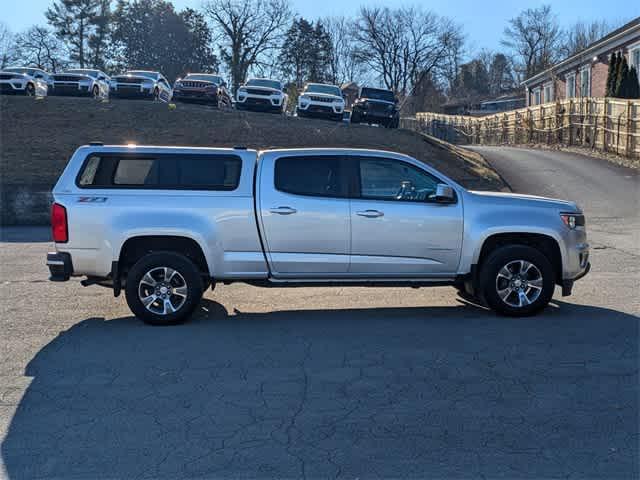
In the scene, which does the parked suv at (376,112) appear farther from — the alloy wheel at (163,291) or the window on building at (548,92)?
the window on building at (548,92)

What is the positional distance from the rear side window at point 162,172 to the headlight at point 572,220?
11.8 feet

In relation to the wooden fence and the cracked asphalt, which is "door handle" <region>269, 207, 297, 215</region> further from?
the wooden fence

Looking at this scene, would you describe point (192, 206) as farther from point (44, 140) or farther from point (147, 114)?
point (147, 114)

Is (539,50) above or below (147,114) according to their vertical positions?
above

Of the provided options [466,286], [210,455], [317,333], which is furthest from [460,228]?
[210,455]

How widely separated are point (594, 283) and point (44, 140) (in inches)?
741

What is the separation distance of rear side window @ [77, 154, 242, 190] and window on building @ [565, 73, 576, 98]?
41.6 metres

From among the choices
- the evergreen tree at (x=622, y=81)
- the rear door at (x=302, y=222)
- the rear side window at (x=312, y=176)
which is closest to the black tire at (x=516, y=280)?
the rear door at (x=302, y=222)

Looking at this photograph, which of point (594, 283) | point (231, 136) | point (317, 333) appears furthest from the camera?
point (231, 136)

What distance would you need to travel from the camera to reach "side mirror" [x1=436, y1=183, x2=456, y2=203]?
24.4 ft

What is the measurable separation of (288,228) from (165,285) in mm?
1429

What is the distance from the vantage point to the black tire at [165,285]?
23.9ft

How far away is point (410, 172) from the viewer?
7754 mm

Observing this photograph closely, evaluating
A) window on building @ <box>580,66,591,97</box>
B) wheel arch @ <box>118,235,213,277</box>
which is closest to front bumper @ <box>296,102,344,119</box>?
window on building @ <box>580,66,591,97</box>
